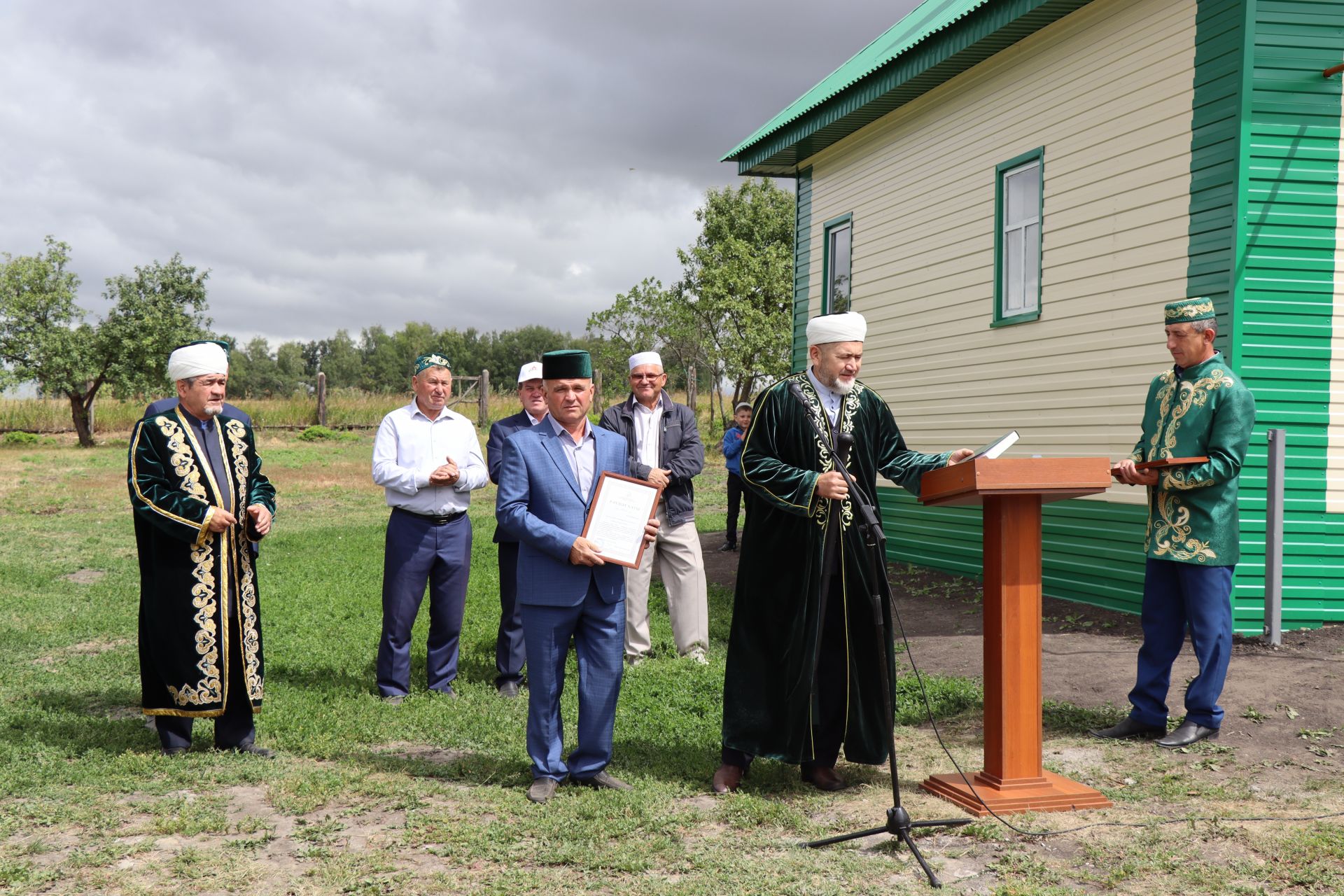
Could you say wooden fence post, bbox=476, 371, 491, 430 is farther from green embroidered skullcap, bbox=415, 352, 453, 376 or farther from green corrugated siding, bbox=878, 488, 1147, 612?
green embroidered skullcap, bbox=415, 352, 453, 376

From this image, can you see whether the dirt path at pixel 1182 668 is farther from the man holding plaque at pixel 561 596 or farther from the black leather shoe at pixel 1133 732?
the man holding plaque at pixel 561 596

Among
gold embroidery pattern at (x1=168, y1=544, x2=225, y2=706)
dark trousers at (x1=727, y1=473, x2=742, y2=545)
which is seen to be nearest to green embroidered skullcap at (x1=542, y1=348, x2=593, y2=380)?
gold embroidery pattern at (x1=168, y1=544, x2=225, y2=706)

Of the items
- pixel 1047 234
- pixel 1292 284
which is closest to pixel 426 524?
pixel 1292 284

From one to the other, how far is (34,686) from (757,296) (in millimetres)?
30820

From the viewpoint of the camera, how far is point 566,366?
16.5ft

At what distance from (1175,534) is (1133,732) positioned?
3.62ft

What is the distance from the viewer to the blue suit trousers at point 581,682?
200 inches

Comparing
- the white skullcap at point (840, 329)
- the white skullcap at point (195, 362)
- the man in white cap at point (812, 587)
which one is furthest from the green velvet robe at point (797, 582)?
the white skullcap at point (195, 362)

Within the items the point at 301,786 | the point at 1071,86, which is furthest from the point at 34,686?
the point at 1071,86

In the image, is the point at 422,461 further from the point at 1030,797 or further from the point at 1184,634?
the point at 1184,634

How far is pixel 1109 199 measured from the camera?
32.3 feet

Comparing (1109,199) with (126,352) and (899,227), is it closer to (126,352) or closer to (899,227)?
(899,227)

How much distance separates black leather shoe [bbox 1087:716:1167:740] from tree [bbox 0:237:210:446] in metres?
33.0

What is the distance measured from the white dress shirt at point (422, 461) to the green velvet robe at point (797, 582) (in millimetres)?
2404
